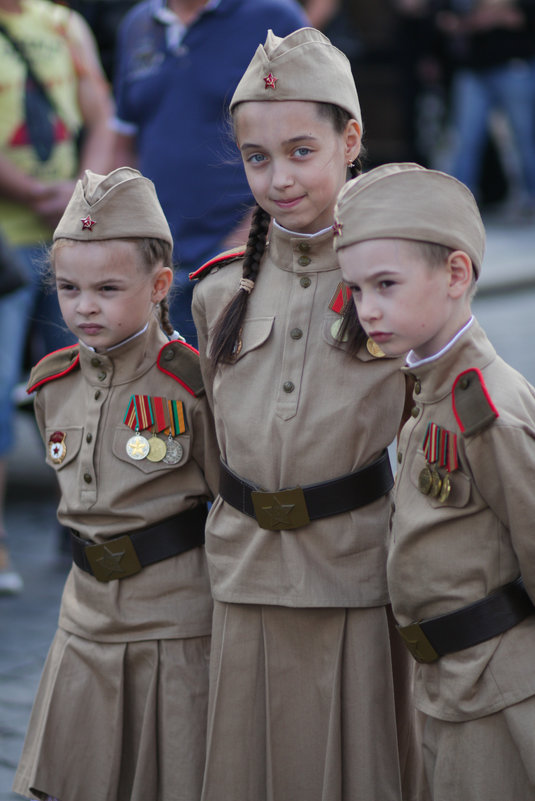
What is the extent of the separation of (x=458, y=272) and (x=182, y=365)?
86cm

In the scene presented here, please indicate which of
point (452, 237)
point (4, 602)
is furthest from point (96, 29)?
point (452, 237)

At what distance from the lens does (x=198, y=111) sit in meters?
4.08

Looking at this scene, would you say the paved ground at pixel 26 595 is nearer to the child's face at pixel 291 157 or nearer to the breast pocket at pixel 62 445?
the breast pocket at pixel 62 445

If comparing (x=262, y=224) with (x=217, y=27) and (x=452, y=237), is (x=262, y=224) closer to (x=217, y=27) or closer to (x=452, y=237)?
(x=452, y=237)

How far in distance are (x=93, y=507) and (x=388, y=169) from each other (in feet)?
3.56

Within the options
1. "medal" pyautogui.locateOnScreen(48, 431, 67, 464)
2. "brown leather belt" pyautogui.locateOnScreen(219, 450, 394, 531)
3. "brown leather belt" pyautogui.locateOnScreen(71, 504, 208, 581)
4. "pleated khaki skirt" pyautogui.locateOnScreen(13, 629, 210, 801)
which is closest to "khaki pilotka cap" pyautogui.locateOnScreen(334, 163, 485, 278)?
"brown leather belt" pyautogui.locateOnScreen(219, 450, 394, 531)

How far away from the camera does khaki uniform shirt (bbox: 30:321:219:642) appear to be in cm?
295

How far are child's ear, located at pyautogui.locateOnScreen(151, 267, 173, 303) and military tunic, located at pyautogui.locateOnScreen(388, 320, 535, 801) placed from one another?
77 cm

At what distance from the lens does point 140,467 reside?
294 cm

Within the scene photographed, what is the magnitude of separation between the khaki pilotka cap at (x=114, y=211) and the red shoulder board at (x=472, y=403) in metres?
0.89

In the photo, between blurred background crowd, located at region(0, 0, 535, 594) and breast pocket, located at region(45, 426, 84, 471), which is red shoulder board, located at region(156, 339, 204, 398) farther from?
blurred background crowd, located at region(0, 0, 535, 594)

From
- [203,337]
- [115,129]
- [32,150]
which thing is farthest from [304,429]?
[32,150]

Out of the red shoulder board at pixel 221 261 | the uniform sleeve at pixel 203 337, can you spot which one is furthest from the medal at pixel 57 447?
the red shoulder board at pixel 221 261

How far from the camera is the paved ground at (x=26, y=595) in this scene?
3.90 meters
